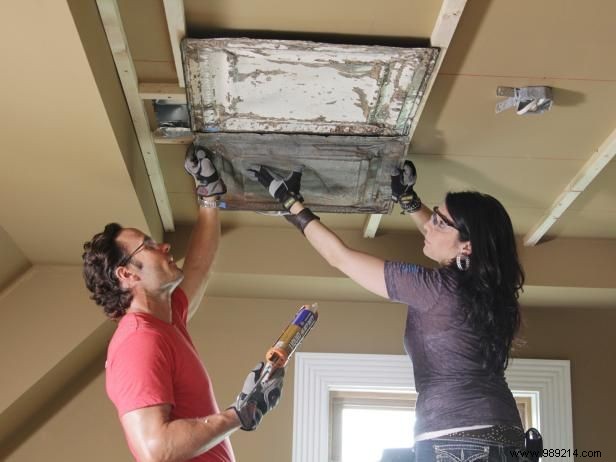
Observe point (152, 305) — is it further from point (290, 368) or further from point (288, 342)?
point (290, 368)

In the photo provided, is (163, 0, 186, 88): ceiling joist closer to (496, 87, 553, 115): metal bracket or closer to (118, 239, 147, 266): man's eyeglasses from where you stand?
(118, 239, 147, 266): man's eyeglasses

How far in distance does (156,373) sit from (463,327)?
839 mm

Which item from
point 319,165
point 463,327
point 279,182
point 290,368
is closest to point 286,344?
point 463,327

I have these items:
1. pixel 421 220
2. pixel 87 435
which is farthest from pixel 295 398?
pixel 421 220

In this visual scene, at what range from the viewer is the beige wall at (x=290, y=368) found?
3.62 metres

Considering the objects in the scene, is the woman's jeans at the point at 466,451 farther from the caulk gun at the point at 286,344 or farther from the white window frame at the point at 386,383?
the white window frame at the point at 386,383

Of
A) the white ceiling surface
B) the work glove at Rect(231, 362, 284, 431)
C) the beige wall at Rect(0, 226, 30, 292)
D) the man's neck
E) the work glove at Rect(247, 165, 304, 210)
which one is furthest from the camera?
the beige wall at Rect(0, 226, 30, 292)

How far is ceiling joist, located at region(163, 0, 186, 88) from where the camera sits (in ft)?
6.77

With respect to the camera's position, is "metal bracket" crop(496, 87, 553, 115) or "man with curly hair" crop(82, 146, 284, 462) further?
"metal bracket" crop(496, 87, 553, 115)

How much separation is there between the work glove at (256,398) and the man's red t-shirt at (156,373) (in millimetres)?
126

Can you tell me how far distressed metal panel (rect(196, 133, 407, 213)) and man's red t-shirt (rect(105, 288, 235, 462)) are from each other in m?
0.73

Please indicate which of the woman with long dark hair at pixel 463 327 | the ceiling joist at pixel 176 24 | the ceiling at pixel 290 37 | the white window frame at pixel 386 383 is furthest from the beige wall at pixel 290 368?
the ceiling joist at pixel 176 24

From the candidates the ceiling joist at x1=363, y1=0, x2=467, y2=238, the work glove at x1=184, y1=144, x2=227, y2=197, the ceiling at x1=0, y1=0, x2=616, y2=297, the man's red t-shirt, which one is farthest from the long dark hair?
the work glove at x1=184, y1=144, x2=227, y2=197

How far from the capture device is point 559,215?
3.33m
